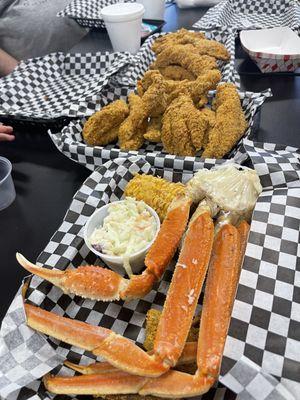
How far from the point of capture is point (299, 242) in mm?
1259

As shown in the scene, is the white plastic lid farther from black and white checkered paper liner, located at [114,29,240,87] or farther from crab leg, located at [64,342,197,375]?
crab leg, located at [64,342,197,375]

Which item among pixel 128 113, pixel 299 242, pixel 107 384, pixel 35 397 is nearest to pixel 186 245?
pixel 299 242

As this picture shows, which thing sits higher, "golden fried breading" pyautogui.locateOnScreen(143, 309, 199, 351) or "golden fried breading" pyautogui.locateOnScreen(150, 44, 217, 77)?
"golden fried breading" pyautogui.locateOnScreen(150, 44, 217, 77)

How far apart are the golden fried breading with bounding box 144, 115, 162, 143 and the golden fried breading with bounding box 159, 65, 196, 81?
1.65ft

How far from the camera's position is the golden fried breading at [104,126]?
6.78 ft

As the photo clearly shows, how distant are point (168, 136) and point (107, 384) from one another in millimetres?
1290

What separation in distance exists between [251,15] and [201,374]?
363cm

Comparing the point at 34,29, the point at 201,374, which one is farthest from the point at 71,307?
the point at 34,29

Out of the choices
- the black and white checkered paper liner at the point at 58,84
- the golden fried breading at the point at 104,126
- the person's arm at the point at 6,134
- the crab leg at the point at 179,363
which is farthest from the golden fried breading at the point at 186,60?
the crab leg at the point at 179,363

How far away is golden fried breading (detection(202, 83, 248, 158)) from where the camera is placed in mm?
1860

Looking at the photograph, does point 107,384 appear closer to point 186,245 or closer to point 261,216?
point 186,245

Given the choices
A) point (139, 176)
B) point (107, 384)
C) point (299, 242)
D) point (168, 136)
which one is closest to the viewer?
point (107, 384)

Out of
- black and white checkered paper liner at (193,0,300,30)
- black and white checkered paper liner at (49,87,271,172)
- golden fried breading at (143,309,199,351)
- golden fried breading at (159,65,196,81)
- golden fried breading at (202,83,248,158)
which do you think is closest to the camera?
golden fried breading at (143,309,199,351)

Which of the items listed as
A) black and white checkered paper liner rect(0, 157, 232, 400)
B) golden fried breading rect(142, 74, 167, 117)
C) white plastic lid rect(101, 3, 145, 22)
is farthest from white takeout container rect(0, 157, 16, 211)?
white plastic lid rect(101, 3, 145, 22)
